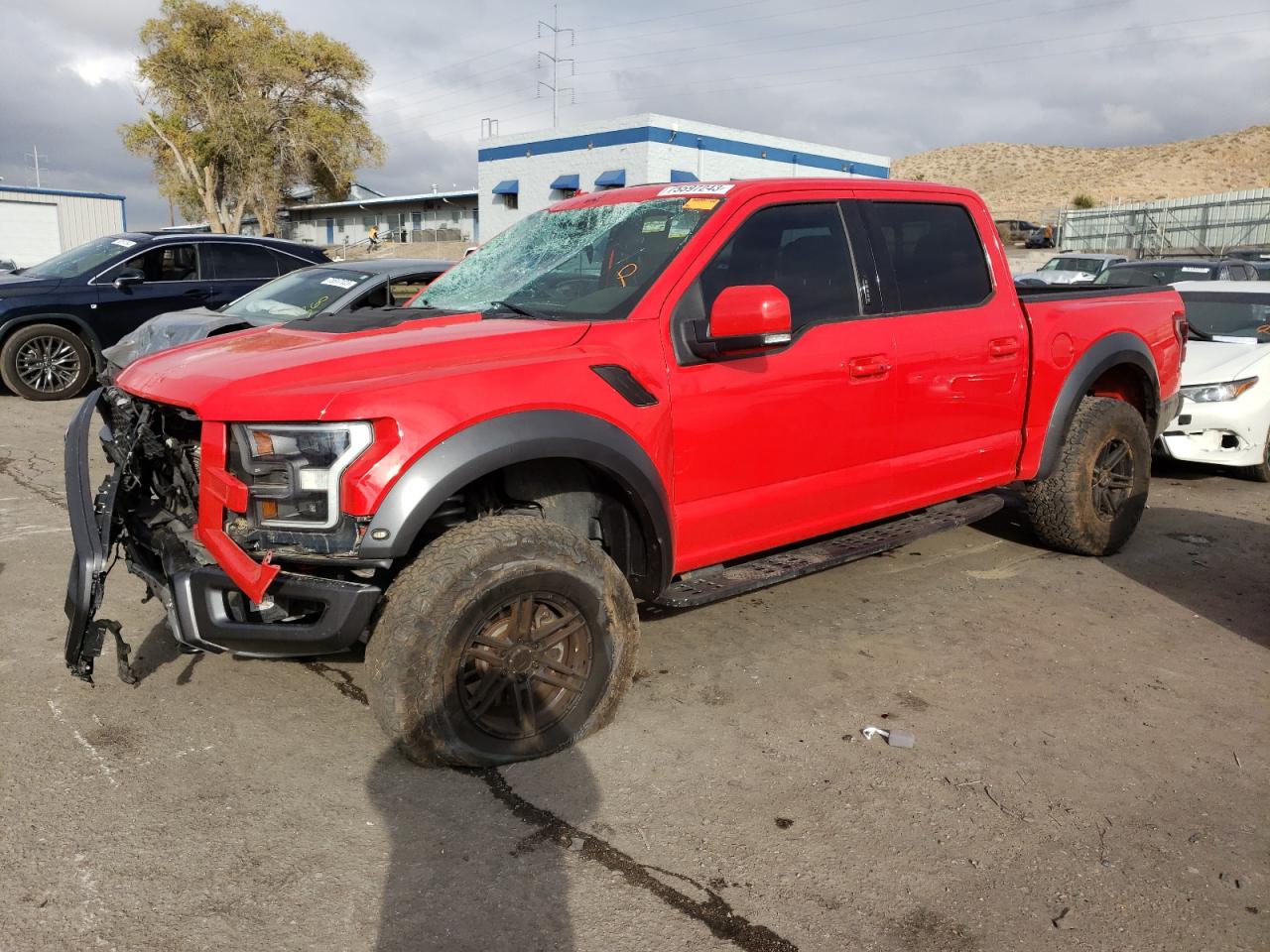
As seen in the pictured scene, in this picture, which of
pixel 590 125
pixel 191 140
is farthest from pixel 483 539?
pixel 191 140

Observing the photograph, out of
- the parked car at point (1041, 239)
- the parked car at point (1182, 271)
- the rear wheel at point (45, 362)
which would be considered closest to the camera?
the rear wheel at point (45, 362)

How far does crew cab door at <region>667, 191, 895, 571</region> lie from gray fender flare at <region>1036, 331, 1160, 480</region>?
1309 mm

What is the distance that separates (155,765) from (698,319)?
7.69 ft

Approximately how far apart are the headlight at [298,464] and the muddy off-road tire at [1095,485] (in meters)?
3.81

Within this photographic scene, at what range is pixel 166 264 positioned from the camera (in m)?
10.9

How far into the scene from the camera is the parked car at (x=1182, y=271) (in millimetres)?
12812

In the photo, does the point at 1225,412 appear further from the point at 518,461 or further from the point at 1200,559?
the point at 518,461

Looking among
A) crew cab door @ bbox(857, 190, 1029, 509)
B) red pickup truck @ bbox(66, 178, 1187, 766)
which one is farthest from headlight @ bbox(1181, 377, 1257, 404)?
crew cab door @ bbox(857, 190, 1029, 509)

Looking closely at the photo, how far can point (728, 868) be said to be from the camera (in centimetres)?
273

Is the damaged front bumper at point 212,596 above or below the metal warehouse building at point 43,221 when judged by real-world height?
below

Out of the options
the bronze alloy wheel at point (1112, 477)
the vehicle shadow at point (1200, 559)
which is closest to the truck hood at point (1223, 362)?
the vehicle shadow at point (1200, 559)

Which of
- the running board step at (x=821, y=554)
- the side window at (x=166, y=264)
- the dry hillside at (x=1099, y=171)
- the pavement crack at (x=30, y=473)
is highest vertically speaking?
the dry hillside at (x=1099, y=171)

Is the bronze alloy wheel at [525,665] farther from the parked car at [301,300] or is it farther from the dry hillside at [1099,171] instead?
the dry hillside at [1099,171]

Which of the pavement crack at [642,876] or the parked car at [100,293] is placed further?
the parked car at [100,293]
